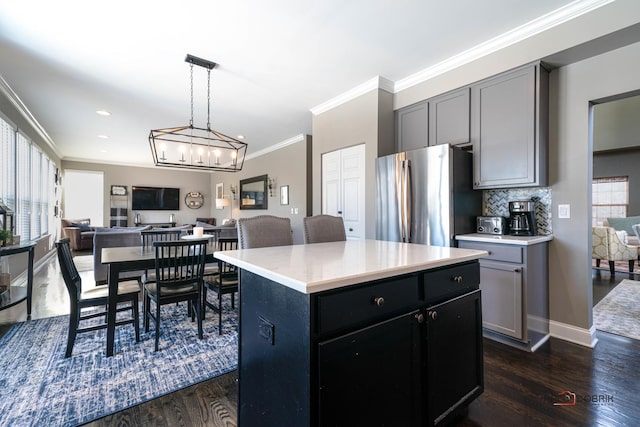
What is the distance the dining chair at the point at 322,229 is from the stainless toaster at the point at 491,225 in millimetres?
1479

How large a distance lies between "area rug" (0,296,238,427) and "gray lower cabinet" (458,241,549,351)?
2.18m

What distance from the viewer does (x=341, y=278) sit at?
1.01 meters

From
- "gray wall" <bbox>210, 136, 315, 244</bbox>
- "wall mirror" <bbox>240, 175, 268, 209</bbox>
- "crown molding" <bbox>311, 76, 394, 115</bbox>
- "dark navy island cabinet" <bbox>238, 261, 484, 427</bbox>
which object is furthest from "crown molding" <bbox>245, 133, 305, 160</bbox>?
"dark navy island cabinet" <bbox>238, 261, 484, 427</bbox>

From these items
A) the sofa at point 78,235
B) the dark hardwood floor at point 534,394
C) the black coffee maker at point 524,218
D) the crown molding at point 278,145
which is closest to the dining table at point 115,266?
the dark hardwood floor at point 534,394

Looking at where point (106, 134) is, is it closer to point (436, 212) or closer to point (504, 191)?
point (436, 212)

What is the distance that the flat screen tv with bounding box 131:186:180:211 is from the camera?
9492 mm

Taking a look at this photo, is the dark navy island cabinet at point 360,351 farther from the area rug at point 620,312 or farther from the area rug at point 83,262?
the area rug at point 83,262

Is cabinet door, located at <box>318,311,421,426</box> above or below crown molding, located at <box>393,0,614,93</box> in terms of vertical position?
below

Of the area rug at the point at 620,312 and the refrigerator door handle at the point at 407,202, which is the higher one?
the refrigerator door handle at the point at 407,202

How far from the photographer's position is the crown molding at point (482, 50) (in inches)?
90.4

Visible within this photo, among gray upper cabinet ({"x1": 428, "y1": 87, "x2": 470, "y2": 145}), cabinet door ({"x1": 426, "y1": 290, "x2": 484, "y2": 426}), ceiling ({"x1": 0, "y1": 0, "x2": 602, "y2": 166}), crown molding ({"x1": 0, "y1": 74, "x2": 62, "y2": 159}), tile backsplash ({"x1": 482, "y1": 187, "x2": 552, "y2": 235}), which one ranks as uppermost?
ceiling ({"x1": 0, "y1": 0, "x2": 602, "y2": 166})

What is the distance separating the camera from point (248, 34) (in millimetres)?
2656

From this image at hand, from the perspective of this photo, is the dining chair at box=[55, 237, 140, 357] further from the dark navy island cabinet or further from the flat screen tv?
the flat screen tv

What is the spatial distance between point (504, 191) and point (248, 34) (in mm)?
2941
